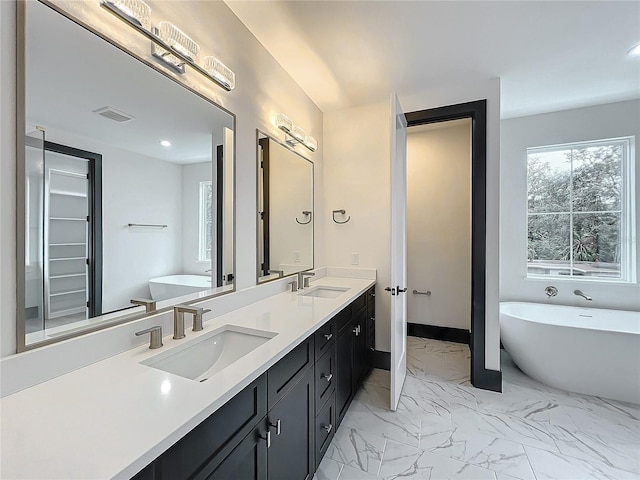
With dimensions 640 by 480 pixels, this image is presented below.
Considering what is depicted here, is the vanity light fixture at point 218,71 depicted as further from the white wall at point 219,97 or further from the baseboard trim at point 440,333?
the baseboard trim at point 440,333

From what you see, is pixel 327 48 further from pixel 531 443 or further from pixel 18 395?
pixel 531 443

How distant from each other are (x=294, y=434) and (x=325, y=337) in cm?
48

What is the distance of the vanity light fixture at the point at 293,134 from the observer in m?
2.11

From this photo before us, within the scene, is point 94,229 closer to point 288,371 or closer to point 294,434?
point 288,371

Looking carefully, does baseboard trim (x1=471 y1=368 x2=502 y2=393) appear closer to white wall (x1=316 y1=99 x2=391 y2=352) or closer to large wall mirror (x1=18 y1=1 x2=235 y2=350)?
white wall (x1=316 y1=99 x2=391 y2=352)

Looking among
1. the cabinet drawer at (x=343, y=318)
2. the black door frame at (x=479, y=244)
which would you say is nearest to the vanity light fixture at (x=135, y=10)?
the cabinet drawer at (x=343, y=318)

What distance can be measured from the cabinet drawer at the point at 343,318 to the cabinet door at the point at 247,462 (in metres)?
0.83

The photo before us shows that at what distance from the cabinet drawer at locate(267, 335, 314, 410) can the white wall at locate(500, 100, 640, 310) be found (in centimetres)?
283

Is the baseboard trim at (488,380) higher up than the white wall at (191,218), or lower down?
lower down

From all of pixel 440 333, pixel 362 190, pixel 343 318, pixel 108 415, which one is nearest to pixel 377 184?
pixel 362 190

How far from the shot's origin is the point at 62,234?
0.93m

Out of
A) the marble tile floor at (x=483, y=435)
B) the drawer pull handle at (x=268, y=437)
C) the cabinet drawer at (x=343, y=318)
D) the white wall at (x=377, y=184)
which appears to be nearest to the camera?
the drawer pull handle at (x=268, y=437)

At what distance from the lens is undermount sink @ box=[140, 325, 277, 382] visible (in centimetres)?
110

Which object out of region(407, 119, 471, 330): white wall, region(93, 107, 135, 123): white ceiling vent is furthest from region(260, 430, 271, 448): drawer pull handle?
region(407, 119, 471, 330): white wall
